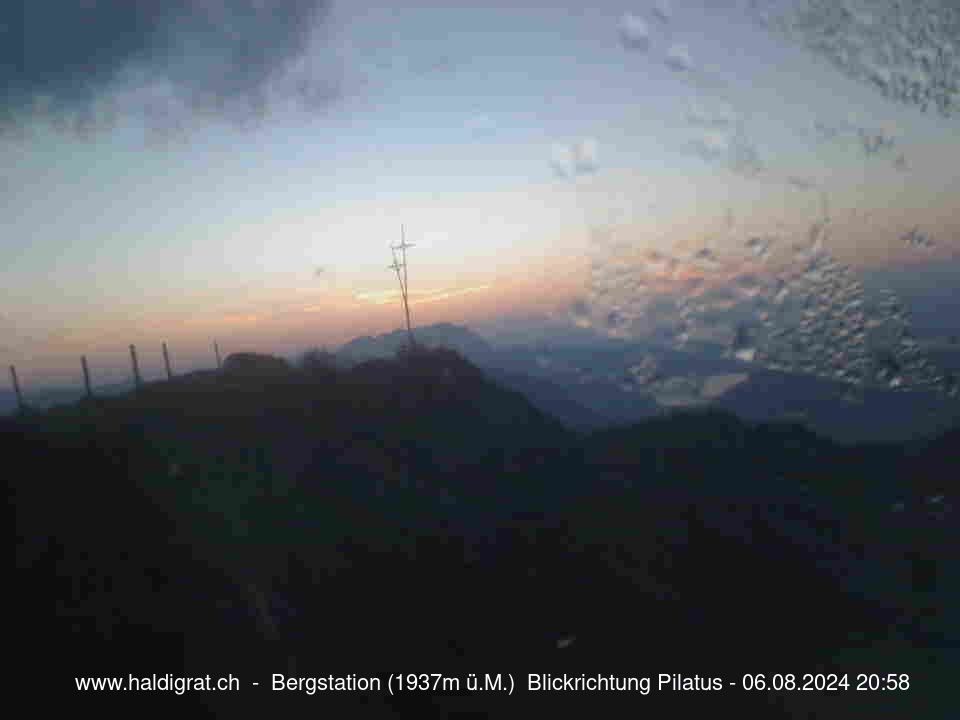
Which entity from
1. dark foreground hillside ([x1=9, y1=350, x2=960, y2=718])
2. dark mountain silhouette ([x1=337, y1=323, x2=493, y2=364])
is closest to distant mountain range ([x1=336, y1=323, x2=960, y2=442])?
dark foreground hillside ([x1=9, y1=350, x2=960, y2=718])

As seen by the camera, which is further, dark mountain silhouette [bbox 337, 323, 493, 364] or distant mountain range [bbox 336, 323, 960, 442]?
dark mountain silhouette [bbox 337, 323, 493, 364]

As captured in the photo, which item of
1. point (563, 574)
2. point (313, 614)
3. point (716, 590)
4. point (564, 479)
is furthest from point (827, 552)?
point (313, 614)

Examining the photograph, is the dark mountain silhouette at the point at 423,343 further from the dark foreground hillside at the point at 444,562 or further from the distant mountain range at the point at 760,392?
the distant mountain range at the point at 760,392

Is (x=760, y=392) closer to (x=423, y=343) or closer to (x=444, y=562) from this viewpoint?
(x=444, y=562)

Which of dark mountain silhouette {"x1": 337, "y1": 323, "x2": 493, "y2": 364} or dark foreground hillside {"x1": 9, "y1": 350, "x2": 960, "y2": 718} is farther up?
dark mountain silhouette {"x1": 337, "y1": 323, "x2": 493, "y2": 364}

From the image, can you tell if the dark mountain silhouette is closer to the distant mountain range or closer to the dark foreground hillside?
the dark foreground hillside

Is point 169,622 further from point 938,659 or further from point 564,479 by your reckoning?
point 564,479

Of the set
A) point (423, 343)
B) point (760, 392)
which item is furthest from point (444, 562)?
point (423, 343)

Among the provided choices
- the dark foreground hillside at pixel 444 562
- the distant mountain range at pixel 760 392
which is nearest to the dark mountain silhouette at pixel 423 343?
the dark foreground hillside at pixel 444 562
